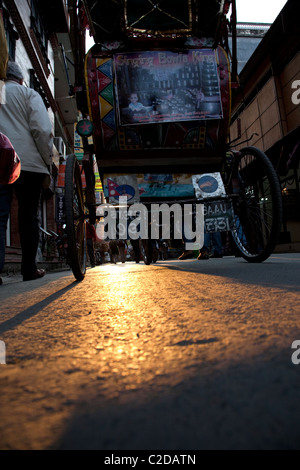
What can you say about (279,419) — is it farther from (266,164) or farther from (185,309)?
(266,164)

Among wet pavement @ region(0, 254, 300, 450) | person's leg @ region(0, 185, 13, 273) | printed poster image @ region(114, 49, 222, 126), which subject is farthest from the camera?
printed poster image @ region(114, 49, 222, 126)

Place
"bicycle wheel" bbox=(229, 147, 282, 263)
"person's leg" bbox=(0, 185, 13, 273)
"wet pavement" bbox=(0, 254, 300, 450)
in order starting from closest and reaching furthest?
"wet pavement" bbox=(0, 254, 300, 450)
"bicycle wheel" bbox=(229, 147, 282, 263)
"person's leg" bbox=(0, 185, 13, 273)

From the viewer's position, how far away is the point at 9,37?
7.76 meters

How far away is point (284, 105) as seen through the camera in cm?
901

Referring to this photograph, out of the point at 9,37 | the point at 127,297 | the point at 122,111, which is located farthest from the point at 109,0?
the point at 9,37

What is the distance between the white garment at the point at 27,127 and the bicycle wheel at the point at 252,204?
1.67 m

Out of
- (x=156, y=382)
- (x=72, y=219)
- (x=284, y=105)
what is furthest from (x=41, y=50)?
(x=156, y=382)

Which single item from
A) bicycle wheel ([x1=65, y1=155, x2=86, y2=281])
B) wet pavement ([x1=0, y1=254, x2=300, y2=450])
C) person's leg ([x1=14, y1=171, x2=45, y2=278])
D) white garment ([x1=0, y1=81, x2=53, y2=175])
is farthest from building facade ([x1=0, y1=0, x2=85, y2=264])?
wet pavement ([x1=0, y1=254, x2=300, y2=450])

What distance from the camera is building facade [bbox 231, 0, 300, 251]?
27.0 feet

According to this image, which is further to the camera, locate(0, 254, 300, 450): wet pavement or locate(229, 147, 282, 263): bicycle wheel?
locate(229, 147, 282, 263): bicycle wheel

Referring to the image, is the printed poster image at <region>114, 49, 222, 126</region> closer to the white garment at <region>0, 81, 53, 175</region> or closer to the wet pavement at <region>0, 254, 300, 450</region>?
the white garment at <region>0, 81, 53, 175</region>

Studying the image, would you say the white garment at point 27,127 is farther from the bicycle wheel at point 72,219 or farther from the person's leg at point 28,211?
the bicycle wheel at point 72,219

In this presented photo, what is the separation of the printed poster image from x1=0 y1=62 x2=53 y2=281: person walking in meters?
0.72

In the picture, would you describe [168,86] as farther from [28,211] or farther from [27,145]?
[28,211]
